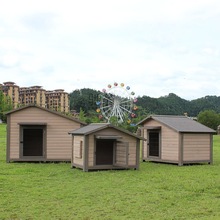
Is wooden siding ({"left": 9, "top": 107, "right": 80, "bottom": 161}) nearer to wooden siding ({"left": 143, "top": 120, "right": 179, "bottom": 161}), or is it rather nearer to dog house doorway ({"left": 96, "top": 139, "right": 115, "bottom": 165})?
dog house doorway ({"left": 96, "top": 139, "right": 115, "bottom": 165})

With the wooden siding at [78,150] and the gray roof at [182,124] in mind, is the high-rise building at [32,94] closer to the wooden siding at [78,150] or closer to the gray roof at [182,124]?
the gray roof at [182,124]

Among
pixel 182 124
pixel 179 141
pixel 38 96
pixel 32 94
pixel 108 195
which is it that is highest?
pixel 32 94

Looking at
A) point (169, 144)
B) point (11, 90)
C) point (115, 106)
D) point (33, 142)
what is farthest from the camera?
point (11, 90)

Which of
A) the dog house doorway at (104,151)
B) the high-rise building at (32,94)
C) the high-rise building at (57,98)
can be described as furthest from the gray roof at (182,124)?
the high-rise building at (32,94)

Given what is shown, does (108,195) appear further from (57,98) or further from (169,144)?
(57,98)

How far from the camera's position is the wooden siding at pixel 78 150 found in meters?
14.5

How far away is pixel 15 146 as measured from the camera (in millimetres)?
17344

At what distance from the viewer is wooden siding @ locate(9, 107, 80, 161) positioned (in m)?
17.4

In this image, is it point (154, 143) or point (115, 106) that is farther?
point (115, 106)

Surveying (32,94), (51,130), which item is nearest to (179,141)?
(51,130)

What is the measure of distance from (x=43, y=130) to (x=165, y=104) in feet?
284

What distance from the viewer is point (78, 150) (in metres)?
14.7

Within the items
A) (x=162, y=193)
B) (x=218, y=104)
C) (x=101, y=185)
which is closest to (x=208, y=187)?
(x=162, y=193)

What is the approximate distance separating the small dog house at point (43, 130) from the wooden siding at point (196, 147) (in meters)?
4.63
